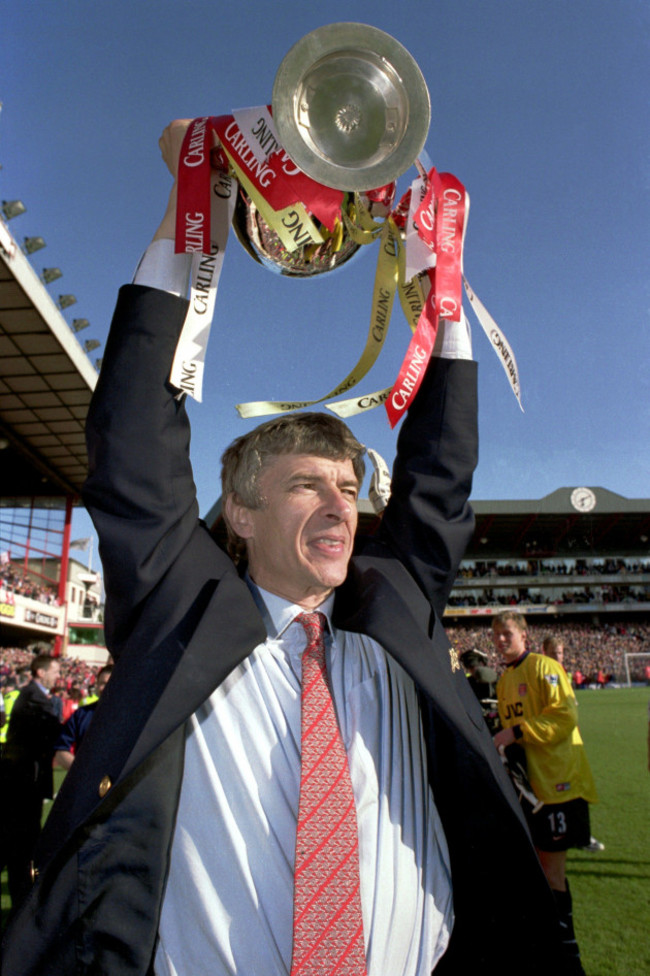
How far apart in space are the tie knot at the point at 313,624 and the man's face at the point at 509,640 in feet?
13.3

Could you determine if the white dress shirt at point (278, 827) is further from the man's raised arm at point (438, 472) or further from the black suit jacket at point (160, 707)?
the man's raised arm at point (438, 472)

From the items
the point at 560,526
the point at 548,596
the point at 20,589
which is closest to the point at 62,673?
the point at 20,589

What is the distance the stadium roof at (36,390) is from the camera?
1820 centimetres

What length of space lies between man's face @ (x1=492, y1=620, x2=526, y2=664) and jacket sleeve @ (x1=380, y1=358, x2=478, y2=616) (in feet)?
12.7

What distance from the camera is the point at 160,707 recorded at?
4.18ft

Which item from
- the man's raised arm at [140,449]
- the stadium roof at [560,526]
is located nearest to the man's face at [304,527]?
the man's raised arm at [140,449]

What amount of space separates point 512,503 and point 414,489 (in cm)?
5092

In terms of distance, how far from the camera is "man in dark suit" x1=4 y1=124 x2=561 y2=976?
1.24m

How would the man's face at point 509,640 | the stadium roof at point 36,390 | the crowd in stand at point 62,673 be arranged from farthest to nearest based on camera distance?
1. the crowd in stand at point 62,673
2. the stadium roof at point 36,390
3. the man's face at point 509,640

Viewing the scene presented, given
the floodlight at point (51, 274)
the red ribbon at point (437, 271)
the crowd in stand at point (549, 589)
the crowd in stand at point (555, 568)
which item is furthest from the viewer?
the crowd in stand at point (555, 568)

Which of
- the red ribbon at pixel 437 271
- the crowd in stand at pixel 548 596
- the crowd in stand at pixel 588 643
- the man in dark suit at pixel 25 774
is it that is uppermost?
the crowd in stand at pixel 548 596

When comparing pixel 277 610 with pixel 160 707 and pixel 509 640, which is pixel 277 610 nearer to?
pixel 160 707

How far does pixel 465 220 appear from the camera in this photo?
1.88 metres

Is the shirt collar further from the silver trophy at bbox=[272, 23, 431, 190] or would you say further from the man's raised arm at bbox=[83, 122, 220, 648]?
the silver trophy at bbox=[272, 23, 431, 190]
